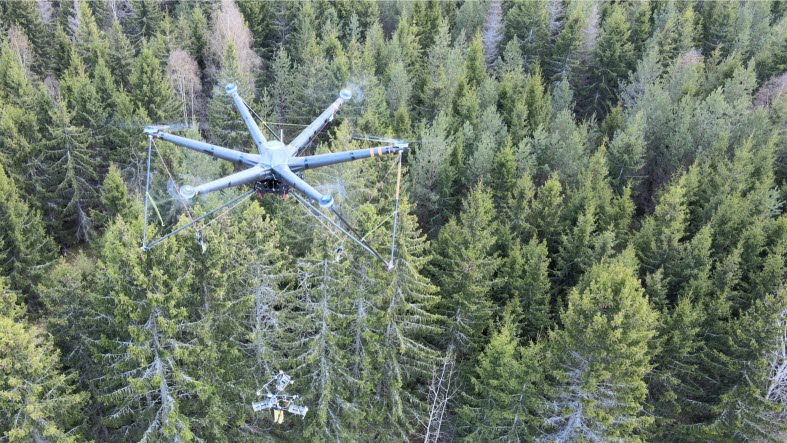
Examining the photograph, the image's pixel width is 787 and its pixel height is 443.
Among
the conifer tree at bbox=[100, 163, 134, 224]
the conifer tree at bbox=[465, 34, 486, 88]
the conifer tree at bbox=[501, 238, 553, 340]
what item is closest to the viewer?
the conifer tree at bbox=[501, 238, 553, 340]

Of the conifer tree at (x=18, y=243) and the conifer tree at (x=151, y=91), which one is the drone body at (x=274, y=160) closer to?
the conifer tree at (x=18, y=243)

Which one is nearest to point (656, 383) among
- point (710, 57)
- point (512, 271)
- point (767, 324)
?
point (767, 324)

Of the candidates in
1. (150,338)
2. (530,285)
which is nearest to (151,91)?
(150,338)

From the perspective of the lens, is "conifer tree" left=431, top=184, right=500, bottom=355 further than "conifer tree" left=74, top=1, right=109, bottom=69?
No

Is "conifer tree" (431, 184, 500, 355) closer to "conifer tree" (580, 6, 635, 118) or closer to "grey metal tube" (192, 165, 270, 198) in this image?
"grey metal tube" (192, 165, 270, 198)

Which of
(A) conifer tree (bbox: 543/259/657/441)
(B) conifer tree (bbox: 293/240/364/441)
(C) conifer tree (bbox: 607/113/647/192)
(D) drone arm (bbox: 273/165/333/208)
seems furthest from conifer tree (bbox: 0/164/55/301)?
(C) conifer tree (bbox: 607/113/647/192)

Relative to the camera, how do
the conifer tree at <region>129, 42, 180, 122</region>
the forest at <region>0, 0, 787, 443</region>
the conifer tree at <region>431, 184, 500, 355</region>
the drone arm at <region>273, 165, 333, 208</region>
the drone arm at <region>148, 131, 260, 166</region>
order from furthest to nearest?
1. the conifer tree at <region>129, 42, 180, 122</region>
2. the conifer tree at <region>431, 184, 500, 355</region>
3. the forest at <region>0, 0, 787, 443</region>
4. the drone arm at <region>148, 131, 260, 166</region>
5. the drone arm at <region>273, 165, 333, 208</region>

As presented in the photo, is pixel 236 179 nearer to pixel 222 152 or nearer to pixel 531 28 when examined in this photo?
pixel 222 152
